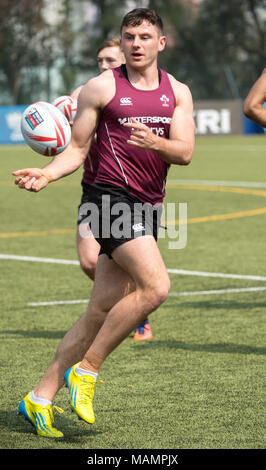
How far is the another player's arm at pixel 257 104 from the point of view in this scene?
6840 mm

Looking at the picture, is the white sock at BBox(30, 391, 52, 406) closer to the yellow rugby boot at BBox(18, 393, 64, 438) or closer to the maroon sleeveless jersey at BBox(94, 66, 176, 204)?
the yellow rugby boot at BBox(18, 393, 64, 438)

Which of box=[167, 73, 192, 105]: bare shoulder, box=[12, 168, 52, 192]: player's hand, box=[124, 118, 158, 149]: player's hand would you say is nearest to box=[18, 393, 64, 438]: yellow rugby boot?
box=[12, 168, 52, 192]: player's hand

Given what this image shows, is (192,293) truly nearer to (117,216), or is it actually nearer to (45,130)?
(45,130)

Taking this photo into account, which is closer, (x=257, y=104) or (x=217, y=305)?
(x=257, y=104)

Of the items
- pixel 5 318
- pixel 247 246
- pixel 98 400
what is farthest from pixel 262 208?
pixel 98 400

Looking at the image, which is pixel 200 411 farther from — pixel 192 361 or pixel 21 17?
pixel 21 17

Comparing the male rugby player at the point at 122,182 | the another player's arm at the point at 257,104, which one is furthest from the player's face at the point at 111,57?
the male rugby player at the point at 122,182

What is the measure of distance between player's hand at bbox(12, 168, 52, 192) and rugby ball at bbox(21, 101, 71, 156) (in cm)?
67

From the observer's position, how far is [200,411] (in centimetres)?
615

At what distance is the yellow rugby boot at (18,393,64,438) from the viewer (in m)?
5.72

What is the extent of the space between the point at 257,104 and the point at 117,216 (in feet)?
5.28

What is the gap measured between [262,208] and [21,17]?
44.8 metres

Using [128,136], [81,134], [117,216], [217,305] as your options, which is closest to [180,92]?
[128,136]

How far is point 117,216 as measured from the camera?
19.2 ft
